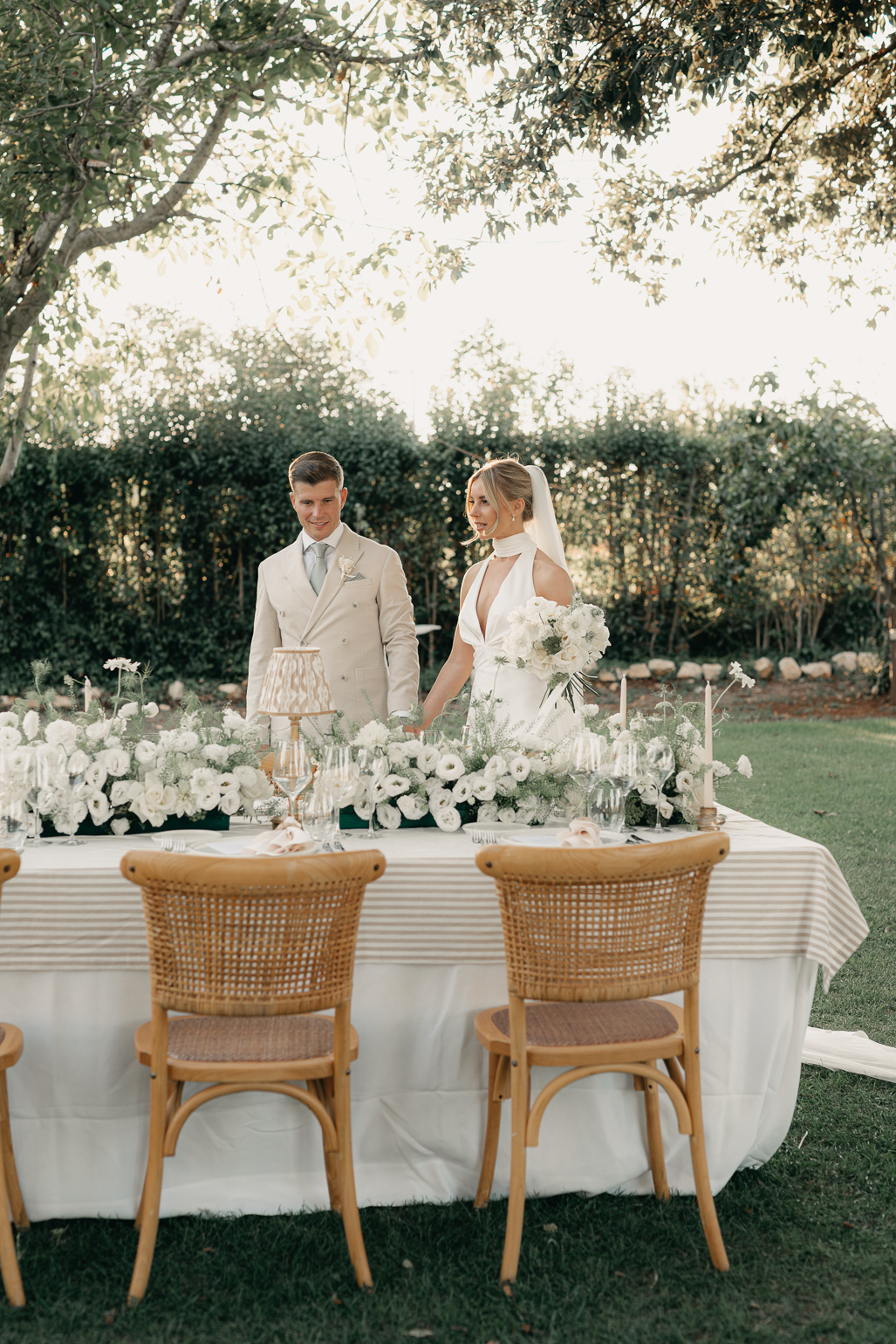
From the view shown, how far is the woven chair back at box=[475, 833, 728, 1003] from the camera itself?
2324 millimetres

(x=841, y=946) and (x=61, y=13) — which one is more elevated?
(x=61, y=13)

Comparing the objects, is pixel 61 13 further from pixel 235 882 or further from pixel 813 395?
pixel 813 395

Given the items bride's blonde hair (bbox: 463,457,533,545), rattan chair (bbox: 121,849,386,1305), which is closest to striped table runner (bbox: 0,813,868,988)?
rattan chair (bbox: 121,849,386,1305)

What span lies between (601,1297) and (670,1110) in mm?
588

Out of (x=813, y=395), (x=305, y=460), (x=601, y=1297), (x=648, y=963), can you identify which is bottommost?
(x=601, y=1297)

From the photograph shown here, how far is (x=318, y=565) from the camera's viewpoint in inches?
170

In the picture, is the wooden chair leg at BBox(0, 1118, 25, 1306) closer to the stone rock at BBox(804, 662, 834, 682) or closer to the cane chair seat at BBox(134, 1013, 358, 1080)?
the cane chair seat at BBox(134, 1013, 358, 1080)

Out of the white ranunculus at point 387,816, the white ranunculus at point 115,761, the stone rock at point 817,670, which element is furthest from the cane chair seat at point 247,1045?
the stone rock at point 817,670

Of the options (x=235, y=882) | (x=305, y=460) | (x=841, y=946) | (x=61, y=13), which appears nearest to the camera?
(x=235, y=882)

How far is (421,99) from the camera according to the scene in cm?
659

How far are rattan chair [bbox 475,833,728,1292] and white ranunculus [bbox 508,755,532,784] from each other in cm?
61

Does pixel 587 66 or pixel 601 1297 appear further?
pixel 587 66

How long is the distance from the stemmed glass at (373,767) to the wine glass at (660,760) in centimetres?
73

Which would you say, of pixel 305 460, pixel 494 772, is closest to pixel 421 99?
pixel 305 460
